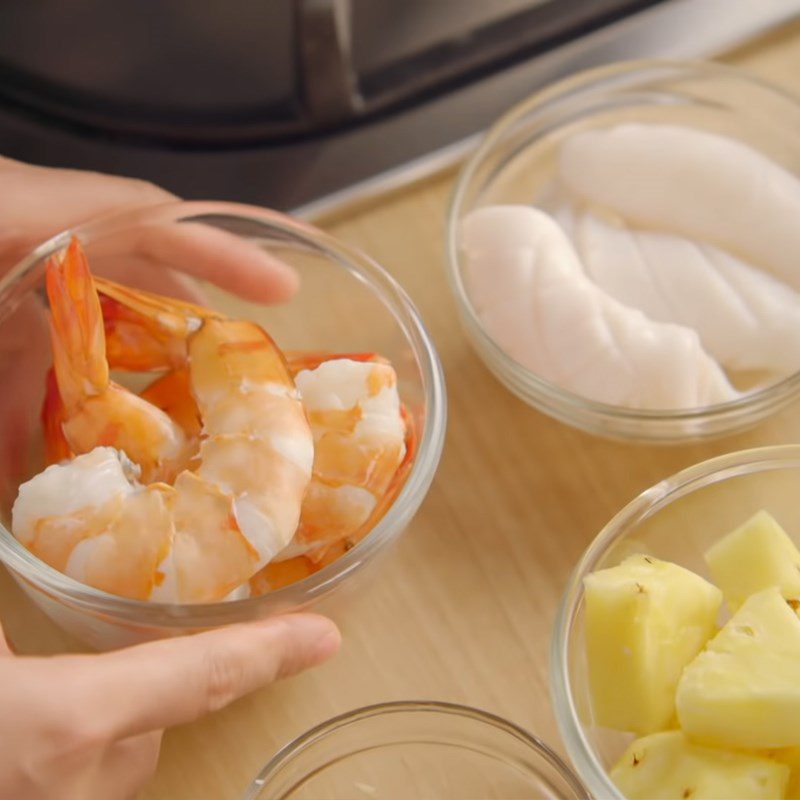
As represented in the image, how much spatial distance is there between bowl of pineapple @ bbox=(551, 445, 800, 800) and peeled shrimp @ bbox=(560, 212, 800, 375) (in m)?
0.09

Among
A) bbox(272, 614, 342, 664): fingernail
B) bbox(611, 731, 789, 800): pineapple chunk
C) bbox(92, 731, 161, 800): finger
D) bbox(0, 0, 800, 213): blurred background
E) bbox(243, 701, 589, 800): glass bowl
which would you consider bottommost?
bbox(243, 701, 589, 800): glass bowl

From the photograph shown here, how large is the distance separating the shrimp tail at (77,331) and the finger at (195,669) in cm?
16

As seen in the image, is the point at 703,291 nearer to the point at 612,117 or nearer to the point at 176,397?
the point at 612,117

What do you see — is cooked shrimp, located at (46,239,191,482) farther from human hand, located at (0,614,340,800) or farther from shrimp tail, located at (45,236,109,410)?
human hand, located at (0,614,340,800)

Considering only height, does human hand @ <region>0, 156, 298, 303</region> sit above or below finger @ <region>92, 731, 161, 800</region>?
above

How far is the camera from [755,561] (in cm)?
74

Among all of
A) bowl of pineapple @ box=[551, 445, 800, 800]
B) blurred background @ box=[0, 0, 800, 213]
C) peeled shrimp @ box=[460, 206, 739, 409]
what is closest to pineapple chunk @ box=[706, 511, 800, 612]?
bowl of pineapple @ box=[551, 445, 800, 800]

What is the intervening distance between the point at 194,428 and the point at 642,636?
302mm

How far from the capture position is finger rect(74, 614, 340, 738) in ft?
2.20

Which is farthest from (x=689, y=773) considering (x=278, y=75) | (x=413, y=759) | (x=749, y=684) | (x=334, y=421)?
(x=278, y=75)

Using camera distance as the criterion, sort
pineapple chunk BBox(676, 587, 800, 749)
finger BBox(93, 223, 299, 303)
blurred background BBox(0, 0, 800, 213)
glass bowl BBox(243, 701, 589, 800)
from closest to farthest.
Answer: pineapple chunk BBox(676, 587, 800, 749), glass bowl BBox(243, 701, 589, 800), finger BBox(93, 223, 299, 303), blurred background BBox(0, 0, 800, 213)

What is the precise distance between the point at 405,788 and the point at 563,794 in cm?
9

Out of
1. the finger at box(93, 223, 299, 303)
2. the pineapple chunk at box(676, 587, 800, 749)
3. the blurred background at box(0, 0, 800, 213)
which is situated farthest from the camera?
the blurred background at box(0, 0, 800, 213)

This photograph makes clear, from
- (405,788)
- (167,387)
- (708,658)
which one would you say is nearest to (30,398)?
(167,387)
